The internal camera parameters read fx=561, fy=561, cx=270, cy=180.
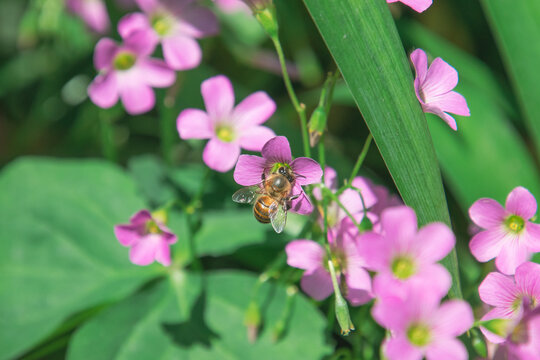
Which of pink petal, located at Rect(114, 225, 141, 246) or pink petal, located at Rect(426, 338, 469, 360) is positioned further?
pink petal, located at Rect(114, 225, 141, 246)

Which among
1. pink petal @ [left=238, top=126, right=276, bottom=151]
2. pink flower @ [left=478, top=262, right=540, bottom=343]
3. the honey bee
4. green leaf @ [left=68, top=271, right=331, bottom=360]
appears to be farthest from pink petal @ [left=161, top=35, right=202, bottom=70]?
pink flower @ [left=478, top=262, right=540, bottom=343]

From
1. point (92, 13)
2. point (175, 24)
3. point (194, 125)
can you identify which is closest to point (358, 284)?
point (194, 125)

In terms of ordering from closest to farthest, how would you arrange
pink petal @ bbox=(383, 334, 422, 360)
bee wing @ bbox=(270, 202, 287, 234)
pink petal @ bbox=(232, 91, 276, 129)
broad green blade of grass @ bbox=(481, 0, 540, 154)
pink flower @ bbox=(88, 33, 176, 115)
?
pink petal @ bbox=(383, 334, 422, 360) < bee wing @ bbox=(270, 202, 287, 234) < pink petal @ bbox=(232, 91, 276, 129) < pink flower @ bbox=(88, 33, 176, 115) < broad green blade of grass @ bbox=(481, 0, 540, 154)

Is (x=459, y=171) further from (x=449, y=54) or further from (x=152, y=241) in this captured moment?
(x=152, y=241)

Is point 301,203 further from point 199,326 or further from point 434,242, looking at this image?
point 199,326

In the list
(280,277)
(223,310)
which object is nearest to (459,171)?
(280,277)

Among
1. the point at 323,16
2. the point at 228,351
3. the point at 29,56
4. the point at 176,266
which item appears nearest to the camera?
the point at 323,16

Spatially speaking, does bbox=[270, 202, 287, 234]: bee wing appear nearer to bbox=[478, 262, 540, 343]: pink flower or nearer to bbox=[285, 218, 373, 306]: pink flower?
bbox=[285, 218, 373, 306]: pink flower
